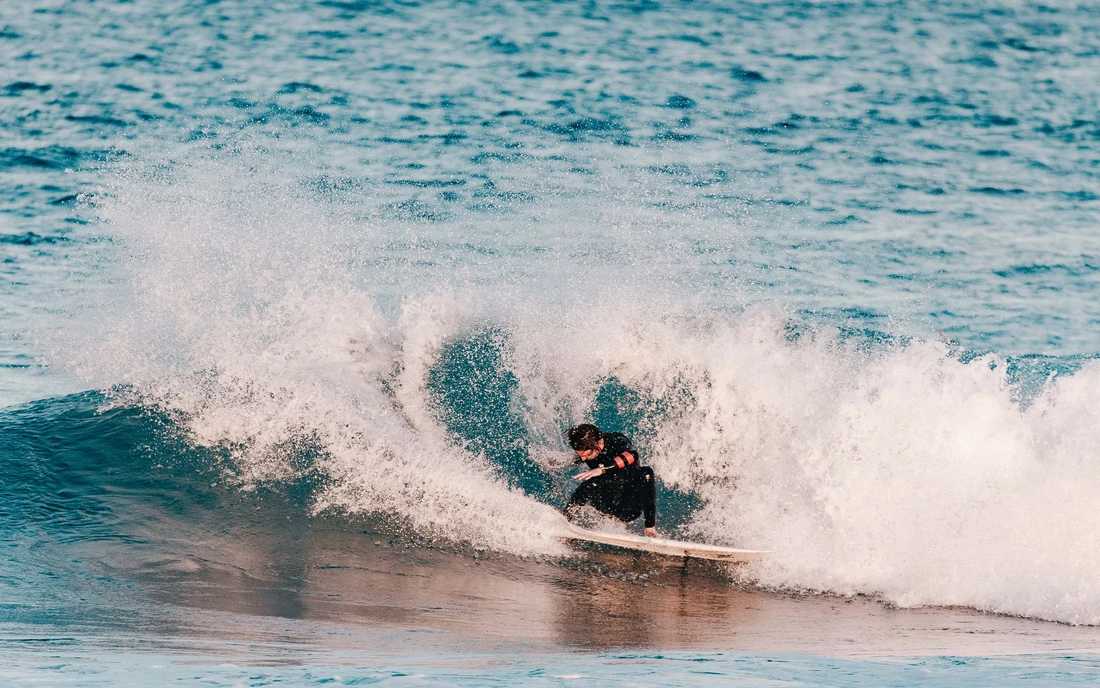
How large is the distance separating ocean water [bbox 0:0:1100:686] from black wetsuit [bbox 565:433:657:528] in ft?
1.62

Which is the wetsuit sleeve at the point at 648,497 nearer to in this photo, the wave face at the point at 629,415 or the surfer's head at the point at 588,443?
the surfer's head at the point at 588,443

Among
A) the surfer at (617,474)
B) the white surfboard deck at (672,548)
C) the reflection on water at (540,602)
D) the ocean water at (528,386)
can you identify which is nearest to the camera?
the reflection on water at (540,602)

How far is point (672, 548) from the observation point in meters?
8.93

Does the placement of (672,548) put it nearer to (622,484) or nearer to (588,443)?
(622,484)

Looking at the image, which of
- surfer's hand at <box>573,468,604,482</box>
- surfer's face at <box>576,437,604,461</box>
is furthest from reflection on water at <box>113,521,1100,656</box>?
surfer's face at <box>576,437,604,461</box>

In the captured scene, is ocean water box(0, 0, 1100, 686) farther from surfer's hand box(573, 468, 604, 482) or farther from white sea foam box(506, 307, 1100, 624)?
surfer's hand box(573, 468, 604, 482)

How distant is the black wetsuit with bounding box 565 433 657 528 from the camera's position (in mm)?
9070

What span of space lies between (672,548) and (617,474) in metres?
0.77

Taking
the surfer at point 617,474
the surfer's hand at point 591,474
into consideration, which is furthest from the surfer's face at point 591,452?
the surfer's hand at point 591,474

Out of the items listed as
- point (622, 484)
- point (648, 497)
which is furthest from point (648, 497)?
point (622, 484)

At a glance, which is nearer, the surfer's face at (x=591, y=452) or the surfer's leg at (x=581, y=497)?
the surfer's face at (x=591, y=452)

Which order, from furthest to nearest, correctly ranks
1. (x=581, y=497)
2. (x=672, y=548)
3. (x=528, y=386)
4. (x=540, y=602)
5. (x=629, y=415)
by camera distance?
(x=528, y=386), (x=629, y=415), (x=581, y=497), (x=672, y=548), (x=540, y=602)

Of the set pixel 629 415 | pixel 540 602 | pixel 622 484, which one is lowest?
pixel 540 602

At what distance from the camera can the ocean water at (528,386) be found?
7.52 meters
